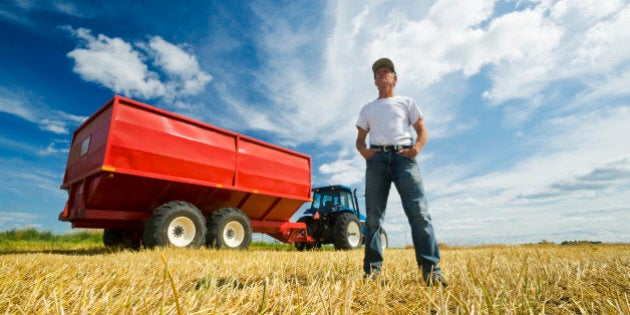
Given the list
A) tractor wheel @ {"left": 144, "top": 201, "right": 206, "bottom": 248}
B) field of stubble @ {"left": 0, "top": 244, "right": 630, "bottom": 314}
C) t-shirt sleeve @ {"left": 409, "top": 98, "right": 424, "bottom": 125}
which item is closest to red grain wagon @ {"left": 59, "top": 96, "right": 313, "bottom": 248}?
tractor wheel @ {"left": 144, "top": 201, "right": 206, "bottom": 248}

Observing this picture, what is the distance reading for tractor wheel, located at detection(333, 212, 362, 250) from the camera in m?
9.45

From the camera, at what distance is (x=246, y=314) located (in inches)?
62.4

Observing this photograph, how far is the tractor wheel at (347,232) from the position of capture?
31.0 feet

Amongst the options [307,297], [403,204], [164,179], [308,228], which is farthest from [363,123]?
[308,228]

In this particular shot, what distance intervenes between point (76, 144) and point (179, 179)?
2.88 m

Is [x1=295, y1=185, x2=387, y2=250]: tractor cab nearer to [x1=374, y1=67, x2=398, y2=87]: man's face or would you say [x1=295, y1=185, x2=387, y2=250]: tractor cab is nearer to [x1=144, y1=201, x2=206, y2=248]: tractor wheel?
[x1=144, y1=201, x2=206, y2=248]: tractor wheel

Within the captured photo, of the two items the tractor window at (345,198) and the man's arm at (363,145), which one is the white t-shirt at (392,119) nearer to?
the man's arm at (363,145)

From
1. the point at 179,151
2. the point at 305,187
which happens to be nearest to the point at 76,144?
the point at 179,151

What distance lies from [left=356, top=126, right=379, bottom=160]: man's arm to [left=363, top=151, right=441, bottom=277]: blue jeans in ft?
0.17

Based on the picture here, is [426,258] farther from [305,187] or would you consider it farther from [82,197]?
[305,187]

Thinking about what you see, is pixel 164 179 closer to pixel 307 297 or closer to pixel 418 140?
pixel 418 140

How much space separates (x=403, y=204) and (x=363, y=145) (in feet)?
2.19

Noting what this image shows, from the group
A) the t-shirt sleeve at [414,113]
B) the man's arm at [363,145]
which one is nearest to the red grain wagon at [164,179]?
the man's arm at [363,145]

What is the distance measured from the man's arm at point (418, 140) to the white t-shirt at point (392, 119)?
5 centimetres
